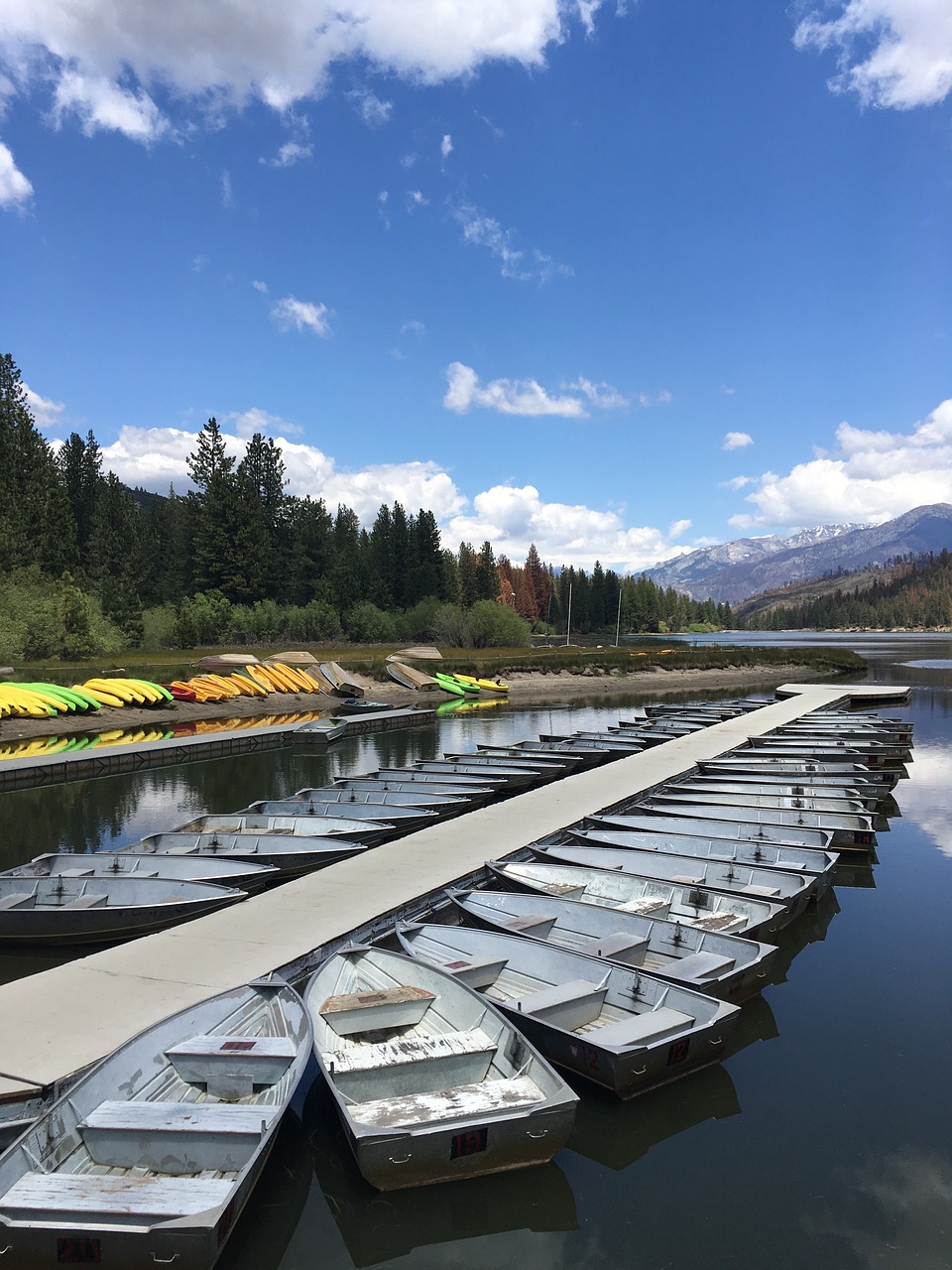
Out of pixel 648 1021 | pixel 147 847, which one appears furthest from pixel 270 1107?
pixel 147 847

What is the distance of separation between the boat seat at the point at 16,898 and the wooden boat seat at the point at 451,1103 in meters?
8.41

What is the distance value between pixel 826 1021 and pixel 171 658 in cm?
5709

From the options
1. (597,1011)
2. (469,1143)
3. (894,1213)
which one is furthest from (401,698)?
(894,1213)

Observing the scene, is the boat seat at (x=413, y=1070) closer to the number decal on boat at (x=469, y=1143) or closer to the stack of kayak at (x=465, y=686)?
the number decal on boat at (x=469, y=1143)

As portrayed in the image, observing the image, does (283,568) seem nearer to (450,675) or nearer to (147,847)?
(450,675)

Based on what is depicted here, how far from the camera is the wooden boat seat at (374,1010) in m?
8.62

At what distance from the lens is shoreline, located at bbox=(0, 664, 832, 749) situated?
3822 centimetres

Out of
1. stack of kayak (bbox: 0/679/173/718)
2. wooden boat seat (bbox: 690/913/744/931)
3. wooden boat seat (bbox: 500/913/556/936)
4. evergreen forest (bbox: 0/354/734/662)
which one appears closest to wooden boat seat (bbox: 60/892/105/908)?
wooden boat seat (bbox: 500/913/556/936)

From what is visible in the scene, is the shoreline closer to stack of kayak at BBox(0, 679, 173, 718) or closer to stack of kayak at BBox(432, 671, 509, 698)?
stack of kayak at BBox(0, 679, 173, 718)

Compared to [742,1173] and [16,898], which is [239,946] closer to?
[16,898]

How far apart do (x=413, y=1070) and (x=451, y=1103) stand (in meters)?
0.65

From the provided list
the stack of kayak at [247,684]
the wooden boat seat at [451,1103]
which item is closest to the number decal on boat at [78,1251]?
the wooden boat seat at [451,1103]

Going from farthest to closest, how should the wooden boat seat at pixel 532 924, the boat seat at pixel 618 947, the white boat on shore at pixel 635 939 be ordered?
the wooden boat seat at pixel 532 924
the boat seat at pixel 618 947
the white boat on shore at pixel 635 939

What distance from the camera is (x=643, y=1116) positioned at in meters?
8.39
